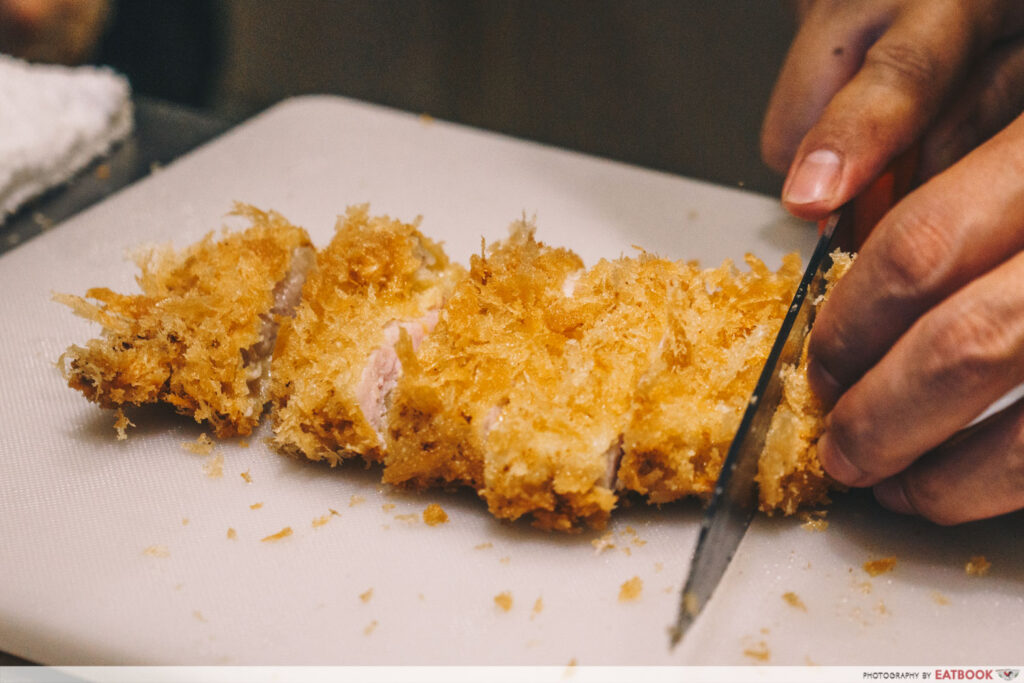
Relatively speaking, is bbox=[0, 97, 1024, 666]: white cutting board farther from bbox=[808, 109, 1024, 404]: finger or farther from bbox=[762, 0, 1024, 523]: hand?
bbox=[808, 109, 1024, 404]: finger

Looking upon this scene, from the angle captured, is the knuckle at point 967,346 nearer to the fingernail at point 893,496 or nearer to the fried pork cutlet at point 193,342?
the fingernail at point 893,496

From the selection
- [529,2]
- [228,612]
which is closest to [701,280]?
[228,612]

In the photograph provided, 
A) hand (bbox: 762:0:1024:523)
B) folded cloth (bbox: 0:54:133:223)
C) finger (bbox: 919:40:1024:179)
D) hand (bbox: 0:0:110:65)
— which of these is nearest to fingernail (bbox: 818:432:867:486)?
hand (bbox: 762:0:1024:523)

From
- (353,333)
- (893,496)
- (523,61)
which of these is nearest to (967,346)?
(893,496)

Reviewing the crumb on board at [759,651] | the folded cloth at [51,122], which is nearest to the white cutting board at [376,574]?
the crumb on board at [759,651]

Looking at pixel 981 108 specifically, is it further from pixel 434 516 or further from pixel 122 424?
pixel 122 424

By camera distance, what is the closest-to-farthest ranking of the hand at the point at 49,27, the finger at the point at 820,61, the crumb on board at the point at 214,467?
1. the crumb on board at the point at 214,467
2. the finger at the point at 820,61
3. the hand at the point at 49,27

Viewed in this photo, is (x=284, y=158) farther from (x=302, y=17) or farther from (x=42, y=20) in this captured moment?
(x=302, y=17)
